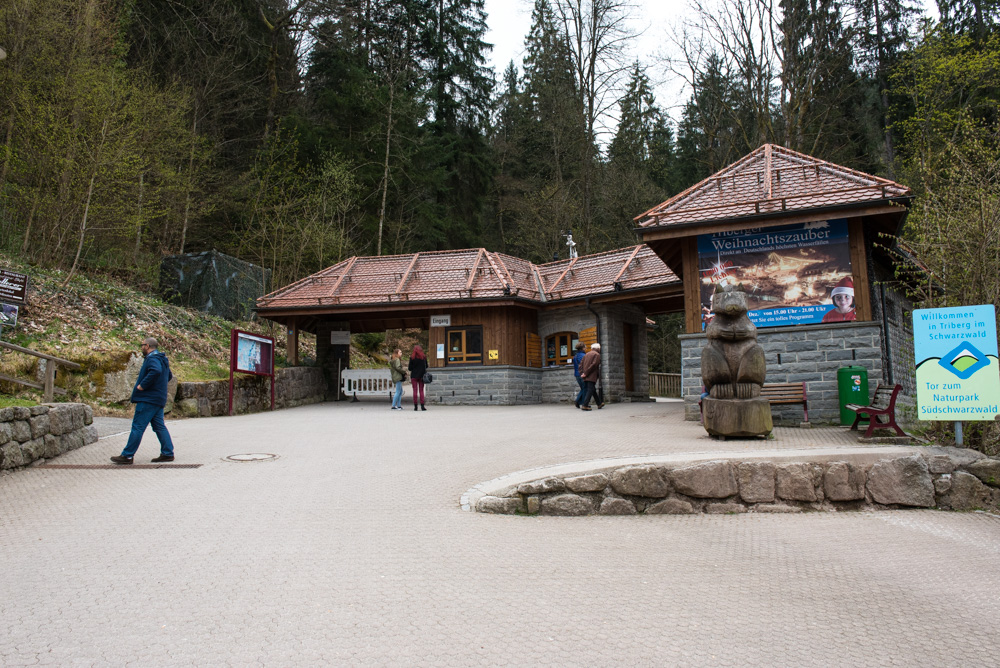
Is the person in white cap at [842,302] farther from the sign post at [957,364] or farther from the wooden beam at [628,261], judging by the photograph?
the wooden beam at [628,261]

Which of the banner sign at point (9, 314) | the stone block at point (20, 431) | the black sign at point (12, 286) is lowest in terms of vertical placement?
the stone block at point (20, 431)

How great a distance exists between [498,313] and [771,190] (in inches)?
362

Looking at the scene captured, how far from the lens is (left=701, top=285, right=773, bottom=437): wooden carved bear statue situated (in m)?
9.65

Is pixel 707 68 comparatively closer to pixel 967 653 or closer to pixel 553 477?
pixel 553 477

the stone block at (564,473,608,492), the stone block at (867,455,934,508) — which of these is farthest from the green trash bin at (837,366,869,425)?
the stone block at (564,473,608,492)

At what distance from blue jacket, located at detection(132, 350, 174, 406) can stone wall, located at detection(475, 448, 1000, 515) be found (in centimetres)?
500

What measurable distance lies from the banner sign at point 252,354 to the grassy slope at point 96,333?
0.94 m

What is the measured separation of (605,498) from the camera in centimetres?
686

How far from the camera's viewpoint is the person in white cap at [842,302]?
12297 mm

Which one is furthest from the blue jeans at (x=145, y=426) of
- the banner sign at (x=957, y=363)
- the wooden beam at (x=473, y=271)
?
the wooden beam at (x=473, y=271)

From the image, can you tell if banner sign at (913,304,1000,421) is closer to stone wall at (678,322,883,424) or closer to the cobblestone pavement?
the cobblestone pavement

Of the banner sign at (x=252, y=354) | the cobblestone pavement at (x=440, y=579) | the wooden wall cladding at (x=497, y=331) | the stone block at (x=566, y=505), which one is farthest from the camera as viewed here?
the wooden wall cladding at (x=497, y=331)

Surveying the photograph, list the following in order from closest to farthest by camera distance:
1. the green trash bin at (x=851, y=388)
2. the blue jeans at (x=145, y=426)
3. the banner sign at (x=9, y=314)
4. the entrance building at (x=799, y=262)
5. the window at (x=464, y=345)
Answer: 1. the blue jeans at (x=145, y=426)
2. the banner sign at (x=9, y=314)
3. the green trash bin at (x=851, y=388)
4. the entrance building at (x=799, y=262)
5. the window at (x=464, y=345)

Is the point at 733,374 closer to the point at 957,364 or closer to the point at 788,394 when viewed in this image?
the point at 788,394
